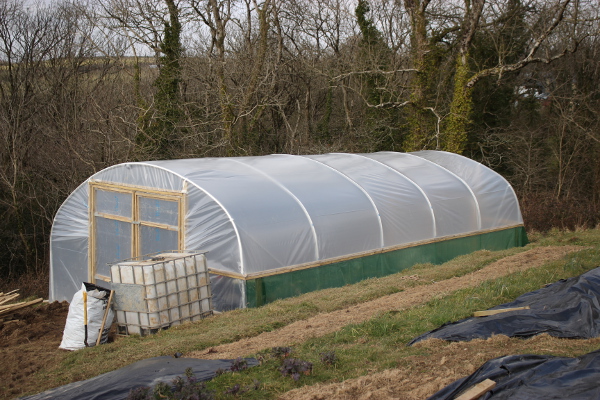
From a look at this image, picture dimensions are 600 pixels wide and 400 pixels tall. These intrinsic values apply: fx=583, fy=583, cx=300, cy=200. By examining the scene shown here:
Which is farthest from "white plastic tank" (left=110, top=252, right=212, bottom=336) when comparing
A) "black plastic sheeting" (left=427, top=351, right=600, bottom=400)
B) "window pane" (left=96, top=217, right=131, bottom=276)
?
"black plastic sheeting" (left=427, top=351, right=600, bottom=400)

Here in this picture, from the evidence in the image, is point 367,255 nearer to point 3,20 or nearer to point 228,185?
point 228,185

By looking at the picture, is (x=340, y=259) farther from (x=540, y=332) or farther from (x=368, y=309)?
(x=540, y=332)

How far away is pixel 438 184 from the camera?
1398 centimetres

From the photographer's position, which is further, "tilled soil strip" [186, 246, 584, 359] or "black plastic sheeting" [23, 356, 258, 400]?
"tilled soil strip" [186, 246, 584, 359]

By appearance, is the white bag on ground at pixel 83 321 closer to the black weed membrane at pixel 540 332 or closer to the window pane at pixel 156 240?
the window pane at pixel 156 240

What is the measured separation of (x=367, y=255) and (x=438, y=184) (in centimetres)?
344

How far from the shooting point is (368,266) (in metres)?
11.6

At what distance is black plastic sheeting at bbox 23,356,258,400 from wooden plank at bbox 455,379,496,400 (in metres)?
2.26

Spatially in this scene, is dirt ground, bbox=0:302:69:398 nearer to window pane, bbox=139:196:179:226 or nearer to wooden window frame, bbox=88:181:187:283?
wooden window frame, bbox=88:181:187:283

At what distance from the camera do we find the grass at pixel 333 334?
17.8ft

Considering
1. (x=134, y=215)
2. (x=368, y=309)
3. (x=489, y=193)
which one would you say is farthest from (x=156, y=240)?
(x=489, y=193)

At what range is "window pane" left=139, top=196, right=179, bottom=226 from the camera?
10805mm

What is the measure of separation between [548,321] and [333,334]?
2390 millimetres

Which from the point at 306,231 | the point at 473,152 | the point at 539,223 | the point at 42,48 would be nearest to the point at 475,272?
the point at 306,231
